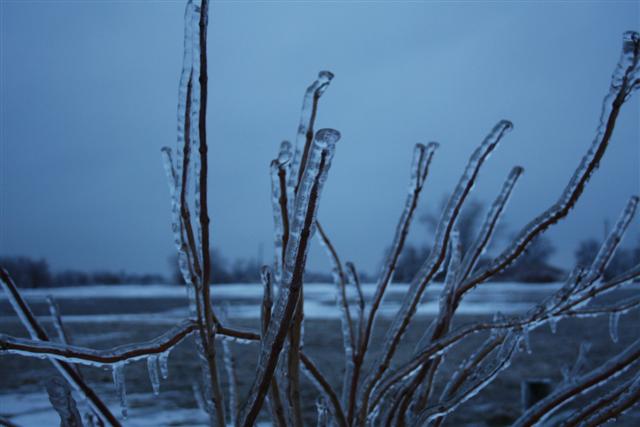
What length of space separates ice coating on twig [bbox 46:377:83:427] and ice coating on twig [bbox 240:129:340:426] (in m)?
0.33

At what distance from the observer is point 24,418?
528 centimetres

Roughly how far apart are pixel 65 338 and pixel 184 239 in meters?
0.52

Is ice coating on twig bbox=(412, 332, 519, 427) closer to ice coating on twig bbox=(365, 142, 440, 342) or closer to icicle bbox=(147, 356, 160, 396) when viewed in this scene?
ice coating on twig bbox=(365, 142, 440, 342)

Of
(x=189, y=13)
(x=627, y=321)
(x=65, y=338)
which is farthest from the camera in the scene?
(x=627, y=321)

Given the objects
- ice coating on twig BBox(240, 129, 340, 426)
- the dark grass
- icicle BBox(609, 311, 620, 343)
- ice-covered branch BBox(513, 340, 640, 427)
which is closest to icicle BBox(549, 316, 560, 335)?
icicle BBox(609, 311, 620, 343)

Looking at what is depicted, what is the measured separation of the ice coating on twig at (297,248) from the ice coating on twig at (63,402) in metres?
0.33

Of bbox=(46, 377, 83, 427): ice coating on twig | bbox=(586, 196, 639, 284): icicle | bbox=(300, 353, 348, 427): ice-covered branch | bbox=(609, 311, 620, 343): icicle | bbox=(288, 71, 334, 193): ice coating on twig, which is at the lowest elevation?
bbox=(300, 353, 348, 427): ice-covered branch

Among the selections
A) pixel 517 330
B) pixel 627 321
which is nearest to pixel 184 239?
pixel 517 330

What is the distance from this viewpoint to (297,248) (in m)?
0.73

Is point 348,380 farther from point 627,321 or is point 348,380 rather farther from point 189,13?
point 627,321

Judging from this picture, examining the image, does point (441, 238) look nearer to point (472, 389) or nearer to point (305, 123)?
point (472, 389)

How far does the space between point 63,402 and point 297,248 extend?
50 cm

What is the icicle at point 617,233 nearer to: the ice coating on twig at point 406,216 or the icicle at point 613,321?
the icicle at point 613,321

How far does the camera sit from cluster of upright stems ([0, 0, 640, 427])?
0.83 meters
